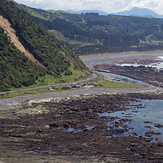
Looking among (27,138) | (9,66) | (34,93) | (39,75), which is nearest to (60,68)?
(39,75)

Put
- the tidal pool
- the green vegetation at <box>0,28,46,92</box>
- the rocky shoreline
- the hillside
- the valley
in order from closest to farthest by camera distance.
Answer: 1. the rocky shoreline
2. the valley
3. the tidal pool
4. the green vegetation at <box>0,28,46,92</box>
5. the hillside

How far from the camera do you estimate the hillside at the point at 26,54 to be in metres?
133

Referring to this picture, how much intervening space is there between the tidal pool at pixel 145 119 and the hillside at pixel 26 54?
43.8 m

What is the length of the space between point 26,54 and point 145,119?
79402 mm

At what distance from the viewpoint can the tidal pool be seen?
7788cm

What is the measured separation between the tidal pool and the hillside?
144 feet

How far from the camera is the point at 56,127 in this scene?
269 feet

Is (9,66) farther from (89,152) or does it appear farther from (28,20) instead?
(89,152)

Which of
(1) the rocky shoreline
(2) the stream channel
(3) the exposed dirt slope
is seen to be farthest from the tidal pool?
(3) the exposed dirt slope

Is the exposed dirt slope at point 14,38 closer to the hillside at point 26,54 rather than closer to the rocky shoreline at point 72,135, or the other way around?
the hillside at point 26,54

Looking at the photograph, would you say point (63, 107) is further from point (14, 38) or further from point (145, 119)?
point (14, 38)

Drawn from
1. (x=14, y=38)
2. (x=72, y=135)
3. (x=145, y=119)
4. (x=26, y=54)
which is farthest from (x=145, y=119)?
(x=14, y=38)

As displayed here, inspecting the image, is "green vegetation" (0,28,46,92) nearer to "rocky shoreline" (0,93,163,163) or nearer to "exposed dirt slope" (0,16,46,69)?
"exposed dirt slope" (0,16,46,69)

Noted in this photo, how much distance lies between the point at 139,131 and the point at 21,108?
35.9m
